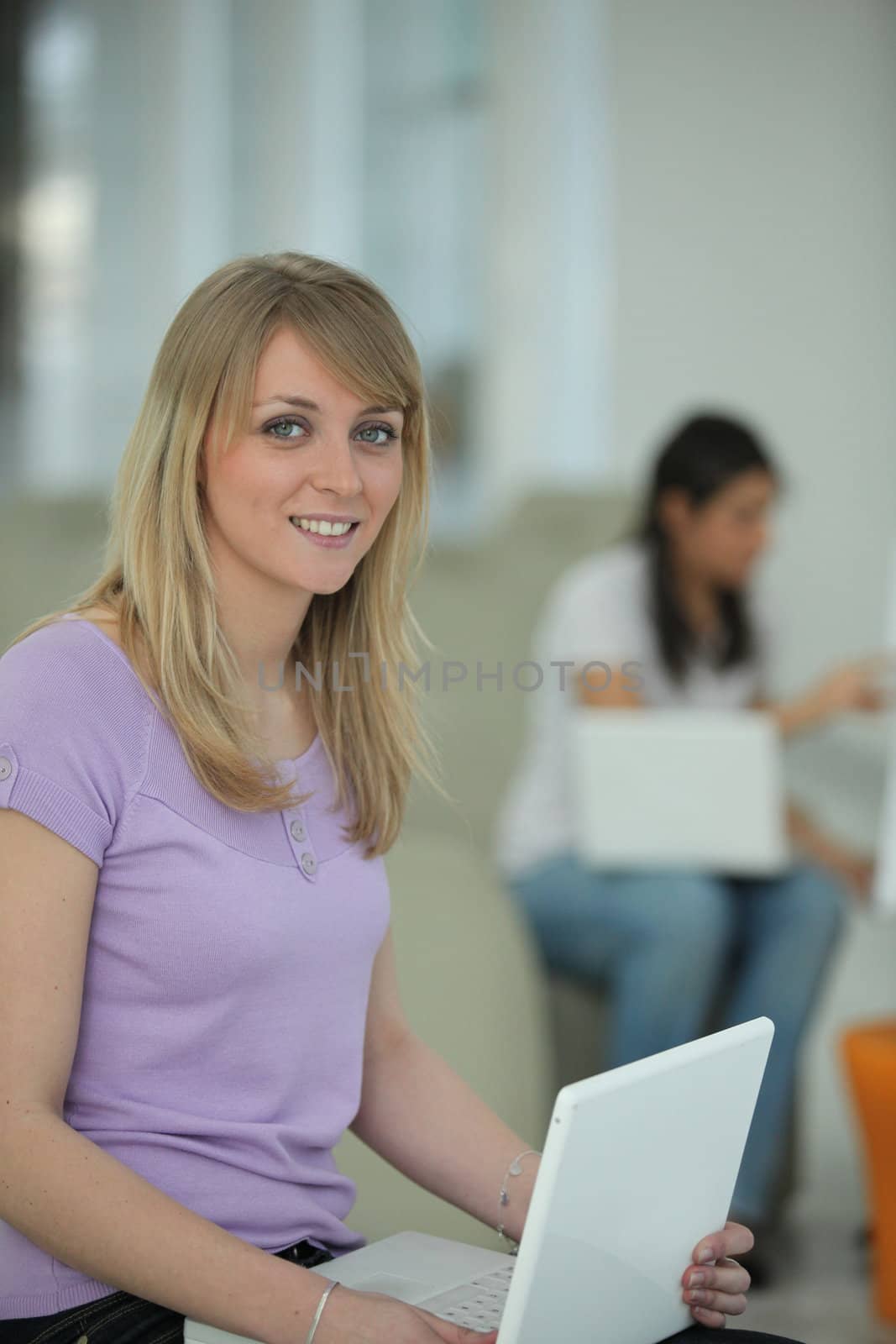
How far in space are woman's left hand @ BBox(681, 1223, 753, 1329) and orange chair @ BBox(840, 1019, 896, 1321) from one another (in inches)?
40.2

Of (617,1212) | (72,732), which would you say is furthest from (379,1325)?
(72,732)

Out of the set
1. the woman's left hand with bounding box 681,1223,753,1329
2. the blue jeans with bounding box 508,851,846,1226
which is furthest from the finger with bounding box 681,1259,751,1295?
the blue jeans with bounding box 508,851,846,1226

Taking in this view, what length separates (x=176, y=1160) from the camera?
0.94 metres

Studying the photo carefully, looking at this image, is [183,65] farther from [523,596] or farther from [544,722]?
[544,722]

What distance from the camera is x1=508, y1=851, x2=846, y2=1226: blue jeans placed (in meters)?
2.09

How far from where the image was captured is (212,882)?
3.06 feet

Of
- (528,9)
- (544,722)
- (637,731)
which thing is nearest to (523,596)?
(544,722)

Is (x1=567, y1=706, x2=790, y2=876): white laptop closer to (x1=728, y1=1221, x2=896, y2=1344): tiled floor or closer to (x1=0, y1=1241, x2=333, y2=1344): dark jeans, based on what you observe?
(x1=728, y1=1221, x2=896, y2=1344): tiled floor

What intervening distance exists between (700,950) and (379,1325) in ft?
4.31

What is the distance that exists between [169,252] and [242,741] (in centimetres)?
337

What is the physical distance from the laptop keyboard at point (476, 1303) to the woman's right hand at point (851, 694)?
4.81 ft

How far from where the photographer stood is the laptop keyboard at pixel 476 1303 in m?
0.90

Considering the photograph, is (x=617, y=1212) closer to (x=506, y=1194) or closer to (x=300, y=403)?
(x=506, y=1194)

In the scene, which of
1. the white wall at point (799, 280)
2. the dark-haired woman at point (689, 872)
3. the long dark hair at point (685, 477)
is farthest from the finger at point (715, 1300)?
the white wall at point (799, 280)
